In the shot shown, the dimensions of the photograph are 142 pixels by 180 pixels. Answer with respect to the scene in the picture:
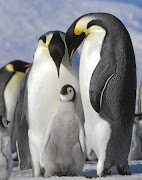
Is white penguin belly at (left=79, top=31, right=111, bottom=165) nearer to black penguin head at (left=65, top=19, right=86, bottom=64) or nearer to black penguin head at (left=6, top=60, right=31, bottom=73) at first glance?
black penguin head at (left=65, top=19, right=86, bottom=64)

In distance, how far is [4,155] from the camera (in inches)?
133

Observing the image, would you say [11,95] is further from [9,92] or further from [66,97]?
[66,97]

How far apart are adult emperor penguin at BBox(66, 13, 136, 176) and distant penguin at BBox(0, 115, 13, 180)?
0.58 metres

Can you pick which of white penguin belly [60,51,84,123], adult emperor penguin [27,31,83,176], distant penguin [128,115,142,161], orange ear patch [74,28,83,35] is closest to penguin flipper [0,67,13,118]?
distant penguin [128,115,142,161]

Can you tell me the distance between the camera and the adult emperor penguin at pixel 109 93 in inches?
141

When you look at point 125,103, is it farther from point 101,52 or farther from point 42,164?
point 42,164

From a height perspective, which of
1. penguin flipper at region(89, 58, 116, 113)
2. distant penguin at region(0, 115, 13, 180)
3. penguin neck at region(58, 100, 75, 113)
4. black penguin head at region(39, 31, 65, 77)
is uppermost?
black penguin head at region(39, 31, 65, 77)

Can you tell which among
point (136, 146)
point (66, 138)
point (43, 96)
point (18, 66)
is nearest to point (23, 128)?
point (43, 96)

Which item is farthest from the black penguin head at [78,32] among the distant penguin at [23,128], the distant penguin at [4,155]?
the distant penguin at [4,155]

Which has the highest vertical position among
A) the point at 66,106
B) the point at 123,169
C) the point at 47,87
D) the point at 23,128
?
the point at 47,87

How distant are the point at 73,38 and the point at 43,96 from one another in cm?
46

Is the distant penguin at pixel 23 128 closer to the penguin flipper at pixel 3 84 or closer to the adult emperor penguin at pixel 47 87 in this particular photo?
the adult emperor penguin at pixel 47 87

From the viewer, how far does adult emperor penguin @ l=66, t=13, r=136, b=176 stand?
141 inches

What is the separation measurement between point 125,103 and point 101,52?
14.9 inches
